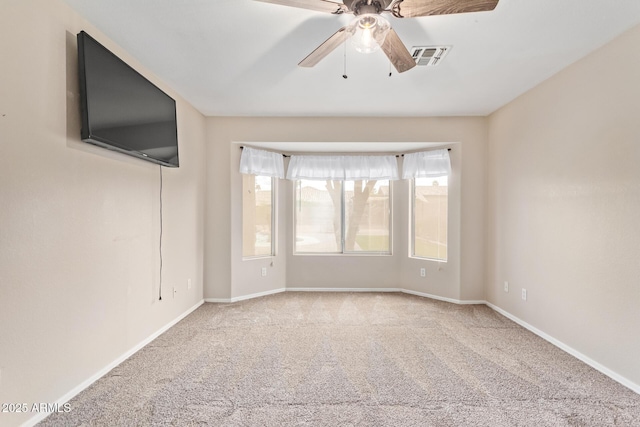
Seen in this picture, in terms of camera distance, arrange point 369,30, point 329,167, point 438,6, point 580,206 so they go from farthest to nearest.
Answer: point 329,167 < point 580,206 < point 369,30 < point 438,6

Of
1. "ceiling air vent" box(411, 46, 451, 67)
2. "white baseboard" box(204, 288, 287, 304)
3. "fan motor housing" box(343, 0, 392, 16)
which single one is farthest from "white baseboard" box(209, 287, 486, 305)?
"fan motor housing" box(343, 0, 392, 16)

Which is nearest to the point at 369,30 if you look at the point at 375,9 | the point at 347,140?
the point at 375,9

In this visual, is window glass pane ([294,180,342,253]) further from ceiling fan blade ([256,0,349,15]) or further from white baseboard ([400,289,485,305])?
ceiling fan blade ([256,0,349,15])

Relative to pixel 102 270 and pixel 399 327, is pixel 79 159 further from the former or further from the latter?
pixel 399 327

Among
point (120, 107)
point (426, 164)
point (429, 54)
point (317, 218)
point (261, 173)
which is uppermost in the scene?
point (429, 54)

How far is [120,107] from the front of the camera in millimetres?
2227

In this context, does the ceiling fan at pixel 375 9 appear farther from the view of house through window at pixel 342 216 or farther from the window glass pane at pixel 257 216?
the view of house through window at pixel 342 216

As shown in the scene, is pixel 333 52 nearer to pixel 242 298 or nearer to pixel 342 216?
pixel 342 216

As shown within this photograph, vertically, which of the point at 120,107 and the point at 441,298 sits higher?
the point at 120,107

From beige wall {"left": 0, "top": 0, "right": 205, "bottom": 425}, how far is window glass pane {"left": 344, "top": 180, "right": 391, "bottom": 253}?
293cm

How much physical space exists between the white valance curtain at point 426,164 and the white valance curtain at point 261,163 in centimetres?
189

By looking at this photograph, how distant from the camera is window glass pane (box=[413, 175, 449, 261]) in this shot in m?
4.26

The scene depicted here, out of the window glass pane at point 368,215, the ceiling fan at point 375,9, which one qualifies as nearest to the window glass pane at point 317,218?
the window glass pane at point 368,215

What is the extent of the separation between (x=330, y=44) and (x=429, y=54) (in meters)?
1.06
